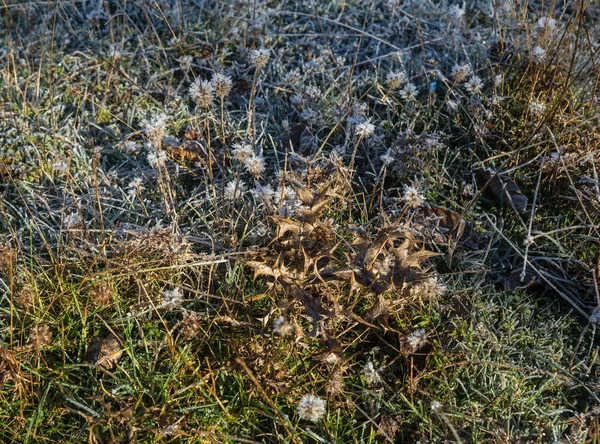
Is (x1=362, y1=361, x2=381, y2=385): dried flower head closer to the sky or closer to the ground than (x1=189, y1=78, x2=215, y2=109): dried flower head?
closer to the ground

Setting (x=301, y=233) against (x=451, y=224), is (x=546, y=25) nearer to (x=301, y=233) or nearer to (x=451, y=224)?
(x=451, y=224)

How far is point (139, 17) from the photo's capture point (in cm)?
343

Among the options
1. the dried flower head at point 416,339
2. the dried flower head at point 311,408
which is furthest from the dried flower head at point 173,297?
the dried flower head at point 416,339

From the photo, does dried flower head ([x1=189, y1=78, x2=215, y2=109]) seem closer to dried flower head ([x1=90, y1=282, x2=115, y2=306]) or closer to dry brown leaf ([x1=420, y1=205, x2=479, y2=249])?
dried flower head ([x1=90, y1=282, x2=115, y2=306])

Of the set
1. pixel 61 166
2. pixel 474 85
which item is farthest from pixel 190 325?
pixel 474 85

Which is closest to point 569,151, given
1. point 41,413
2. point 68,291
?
point 68,291

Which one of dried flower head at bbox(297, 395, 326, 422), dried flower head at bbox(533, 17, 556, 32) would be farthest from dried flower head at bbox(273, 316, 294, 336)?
dried flower head at bbox(533, 17, 556, 32)

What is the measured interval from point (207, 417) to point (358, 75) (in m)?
1.81

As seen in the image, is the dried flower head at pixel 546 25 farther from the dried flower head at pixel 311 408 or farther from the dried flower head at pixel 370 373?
the dried flower head at pixel 311 408

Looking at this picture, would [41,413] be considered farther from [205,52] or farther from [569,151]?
[569,151]

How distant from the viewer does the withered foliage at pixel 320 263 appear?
2.03 metres

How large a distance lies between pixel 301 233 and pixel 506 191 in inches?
40.3

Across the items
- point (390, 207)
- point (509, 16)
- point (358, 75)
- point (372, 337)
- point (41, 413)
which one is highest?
point (509, 16)

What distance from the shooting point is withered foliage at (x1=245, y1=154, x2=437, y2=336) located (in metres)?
2.03
